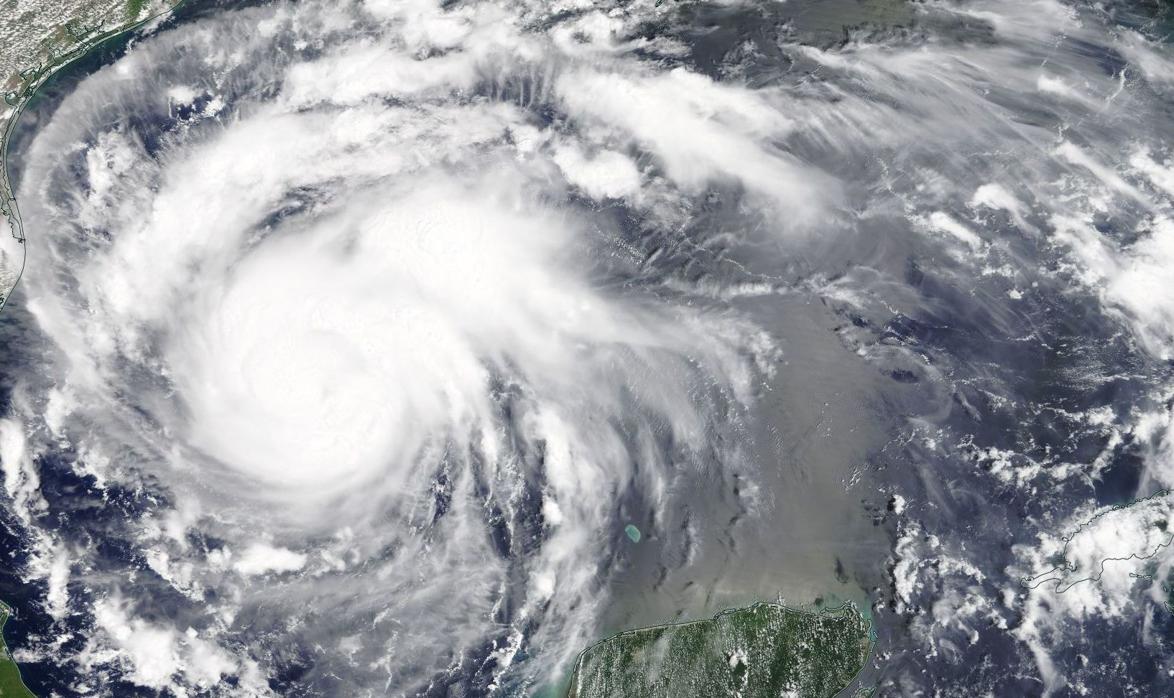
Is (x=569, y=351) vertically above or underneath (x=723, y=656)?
above

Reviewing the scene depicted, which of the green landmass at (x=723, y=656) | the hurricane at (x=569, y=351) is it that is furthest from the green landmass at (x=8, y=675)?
the green landmass at (x=723, y=656)

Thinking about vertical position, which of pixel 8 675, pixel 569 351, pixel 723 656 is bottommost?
pixel 723 656

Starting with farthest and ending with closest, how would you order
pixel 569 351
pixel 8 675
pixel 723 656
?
1. pixel 569 351
2. pixel 8 675
3. pixel 723 656

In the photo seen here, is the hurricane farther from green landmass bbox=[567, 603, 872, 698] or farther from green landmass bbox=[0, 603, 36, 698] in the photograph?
green landmass bbox=[0, 603, 36, 698]

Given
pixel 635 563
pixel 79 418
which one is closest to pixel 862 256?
pixel 635 563

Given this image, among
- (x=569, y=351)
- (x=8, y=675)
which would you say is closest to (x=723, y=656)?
(x=569, y=351)

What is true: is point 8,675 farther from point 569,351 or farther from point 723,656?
point 723,656
